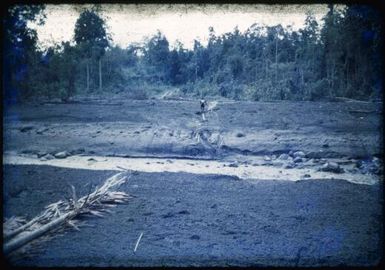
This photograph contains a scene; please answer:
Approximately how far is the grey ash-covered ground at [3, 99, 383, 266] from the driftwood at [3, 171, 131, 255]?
4.0 inches

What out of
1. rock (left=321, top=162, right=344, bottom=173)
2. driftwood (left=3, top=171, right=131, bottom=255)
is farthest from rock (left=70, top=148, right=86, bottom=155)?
rock (left=321, top=162, right=344, bottom=173)

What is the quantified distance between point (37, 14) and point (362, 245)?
3.92 metres

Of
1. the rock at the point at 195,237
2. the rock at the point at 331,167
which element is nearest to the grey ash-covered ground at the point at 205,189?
the rock at the point at 195,237

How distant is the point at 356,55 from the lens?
12.0 feet

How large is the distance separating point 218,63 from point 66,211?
94.0 inches

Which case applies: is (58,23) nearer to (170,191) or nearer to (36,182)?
(36,182)

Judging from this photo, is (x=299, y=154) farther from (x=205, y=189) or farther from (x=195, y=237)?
(x=195, y=237)

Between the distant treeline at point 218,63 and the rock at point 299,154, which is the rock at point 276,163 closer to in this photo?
the rock at point 299,154

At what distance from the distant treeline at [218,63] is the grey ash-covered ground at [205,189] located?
197mm

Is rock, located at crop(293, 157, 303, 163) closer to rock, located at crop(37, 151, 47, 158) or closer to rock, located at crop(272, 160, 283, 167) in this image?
rock, located at crop(272, 160, 283, 167)

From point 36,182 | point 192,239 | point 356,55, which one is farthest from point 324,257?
point 36,182

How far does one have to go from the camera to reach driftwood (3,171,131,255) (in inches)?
123

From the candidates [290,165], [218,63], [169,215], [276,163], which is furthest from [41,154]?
[290,165]

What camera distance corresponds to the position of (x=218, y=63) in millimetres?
4051
